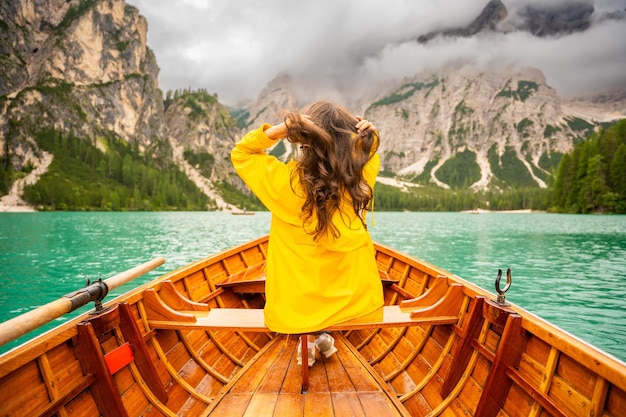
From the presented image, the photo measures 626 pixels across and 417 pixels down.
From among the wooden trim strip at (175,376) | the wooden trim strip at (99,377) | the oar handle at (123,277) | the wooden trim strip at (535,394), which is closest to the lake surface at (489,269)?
the wooden trim strip at (175,376)

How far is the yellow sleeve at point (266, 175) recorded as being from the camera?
9.59 ft

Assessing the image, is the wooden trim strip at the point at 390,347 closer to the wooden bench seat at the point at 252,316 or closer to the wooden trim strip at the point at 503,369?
the wooden bench seat at the point at 252,316

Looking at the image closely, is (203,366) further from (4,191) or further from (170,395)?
(4,191)

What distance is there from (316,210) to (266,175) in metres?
0.52

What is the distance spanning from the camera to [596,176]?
265ft

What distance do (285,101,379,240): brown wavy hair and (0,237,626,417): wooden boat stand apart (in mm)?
1424

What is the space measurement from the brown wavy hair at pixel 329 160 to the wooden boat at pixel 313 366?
1.42 metres

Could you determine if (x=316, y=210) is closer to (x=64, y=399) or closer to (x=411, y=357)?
(x=64, y=399)

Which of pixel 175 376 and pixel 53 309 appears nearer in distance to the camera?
pixel 53 309

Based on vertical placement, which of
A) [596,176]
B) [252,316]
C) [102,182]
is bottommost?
[252,316]

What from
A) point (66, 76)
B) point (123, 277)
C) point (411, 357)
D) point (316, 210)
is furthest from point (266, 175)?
point (66, 76)

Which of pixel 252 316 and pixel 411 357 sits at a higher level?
pixel 252 316

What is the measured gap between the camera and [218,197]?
19788 centimetres

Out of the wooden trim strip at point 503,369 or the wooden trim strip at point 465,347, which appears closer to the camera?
the wooden trim strip at point 503,369
